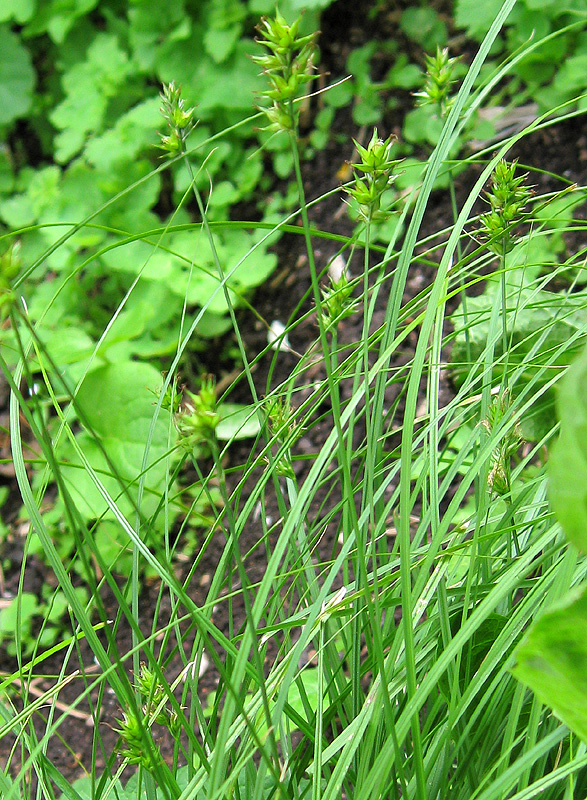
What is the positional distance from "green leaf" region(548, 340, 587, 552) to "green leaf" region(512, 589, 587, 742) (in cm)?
6

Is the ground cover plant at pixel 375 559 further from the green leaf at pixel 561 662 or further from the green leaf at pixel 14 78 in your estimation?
the green leaf at pixel 14 78

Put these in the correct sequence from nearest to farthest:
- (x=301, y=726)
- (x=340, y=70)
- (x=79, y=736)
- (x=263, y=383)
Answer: (x=301, y=726), (x=79, y=736), (x=263, y=383), (x=340, y=70)

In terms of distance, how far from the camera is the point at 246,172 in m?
2.23

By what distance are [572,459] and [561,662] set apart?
0.53ft

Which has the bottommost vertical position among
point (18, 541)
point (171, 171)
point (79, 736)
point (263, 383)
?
point (79, 736)

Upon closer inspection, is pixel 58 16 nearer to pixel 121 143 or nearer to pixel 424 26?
pixel 121 143

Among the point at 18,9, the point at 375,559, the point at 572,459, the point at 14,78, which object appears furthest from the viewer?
the point at 14,78

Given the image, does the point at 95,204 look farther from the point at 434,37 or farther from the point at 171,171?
the point at 434,37

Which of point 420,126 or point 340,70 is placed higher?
point 340,70

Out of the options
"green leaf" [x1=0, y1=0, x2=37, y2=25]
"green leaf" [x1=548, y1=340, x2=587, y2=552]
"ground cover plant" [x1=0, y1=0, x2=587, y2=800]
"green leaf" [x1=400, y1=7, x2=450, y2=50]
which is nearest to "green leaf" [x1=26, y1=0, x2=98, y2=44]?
"green leaf" [x1=0, y1=0, x2=37, y2=25]

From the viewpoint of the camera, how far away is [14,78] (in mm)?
2652

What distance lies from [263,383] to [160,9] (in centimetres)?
129

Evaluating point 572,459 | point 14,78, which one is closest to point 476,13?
point 572,459

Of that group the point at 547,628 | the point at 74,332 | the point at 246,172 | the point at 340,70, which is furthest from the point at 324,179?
the point at 547,628
